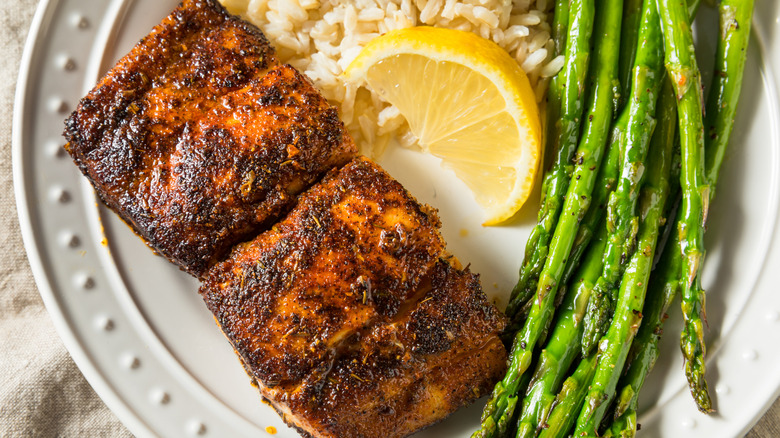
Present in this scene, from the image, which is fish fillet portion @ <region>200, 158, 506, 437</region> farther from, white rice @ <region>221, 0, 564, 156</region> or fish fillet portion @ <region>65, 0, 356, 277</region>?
white rice @ <region>221, 0, 564, 156</region>

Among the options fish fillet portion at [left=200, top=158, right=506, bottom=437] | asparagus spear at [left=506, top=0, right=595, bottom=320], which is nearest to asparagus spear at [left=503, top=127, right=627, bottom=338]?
asparagus spear at [left=506, top=0, right=595, bottom=320]

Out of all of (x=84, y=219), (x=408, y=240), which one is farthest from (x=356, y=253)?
(x=84, y=219)

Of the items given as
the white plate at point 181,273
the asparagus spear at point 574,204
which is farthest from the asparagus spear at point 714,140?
the asparagus spear at point 574,204

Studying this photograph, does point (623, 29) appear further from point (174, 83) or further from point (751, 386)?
point (174, 83)

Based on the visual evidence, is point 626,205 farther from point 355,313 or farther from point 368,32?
point 368,32

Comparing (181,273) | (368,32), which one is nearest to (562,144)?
(368,32)

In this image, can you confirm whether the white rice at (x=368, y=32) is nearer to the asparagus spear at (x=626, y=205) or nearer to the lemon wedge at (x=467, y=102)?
the lemon wedge at (x=467, y=102)
